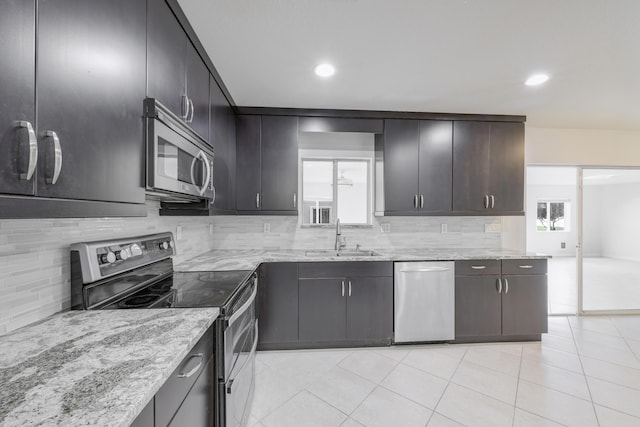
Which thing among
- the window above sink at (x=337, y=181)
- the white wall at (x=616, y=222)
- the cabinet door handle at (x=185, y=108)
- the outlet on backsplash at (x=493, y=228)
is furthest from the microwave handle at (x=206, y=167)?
the white wall at (x=616, y=222)

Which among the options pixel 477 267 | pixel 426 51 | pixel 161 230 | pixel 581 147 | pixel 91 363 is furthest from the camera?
pixel 581 147

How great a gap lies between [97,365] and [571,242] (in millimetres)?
10887

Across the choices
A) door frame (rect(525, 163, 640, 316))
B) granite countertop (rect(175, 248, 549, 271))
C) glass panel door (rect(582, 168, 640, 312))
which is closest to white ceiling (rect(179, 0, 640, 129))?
door frame (rect(525, 163, 640, 316))

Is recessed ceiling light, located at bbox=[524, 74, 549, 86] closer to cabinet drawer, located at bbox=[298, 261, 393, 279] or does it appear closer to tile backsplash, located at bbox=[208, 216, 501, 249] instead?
tile backsplash, located at bbox=[208, 216, 501, 249]

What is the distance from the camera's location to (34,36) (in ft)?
2.08

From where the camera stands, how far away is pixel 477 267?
2664mm

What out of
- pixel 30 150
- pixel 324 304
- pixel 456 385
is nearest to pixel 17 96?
pixel 30 150

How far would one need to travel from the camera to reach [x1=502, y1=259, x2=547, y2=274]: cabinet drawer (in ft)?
8.84

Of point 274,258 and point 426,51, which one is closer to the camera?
point 426,51

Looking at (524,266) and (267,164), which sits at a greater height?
(267,164)

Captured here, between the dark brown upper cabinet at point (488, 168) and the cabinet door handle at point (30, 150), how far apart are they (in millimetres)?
3103

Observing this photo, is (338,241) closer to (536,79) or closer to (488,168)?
(488,168)

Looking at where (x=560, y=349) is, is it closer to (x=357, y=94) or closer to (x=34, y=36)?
(x=357, y=94)

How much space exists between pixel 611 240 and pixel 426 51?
788cm
